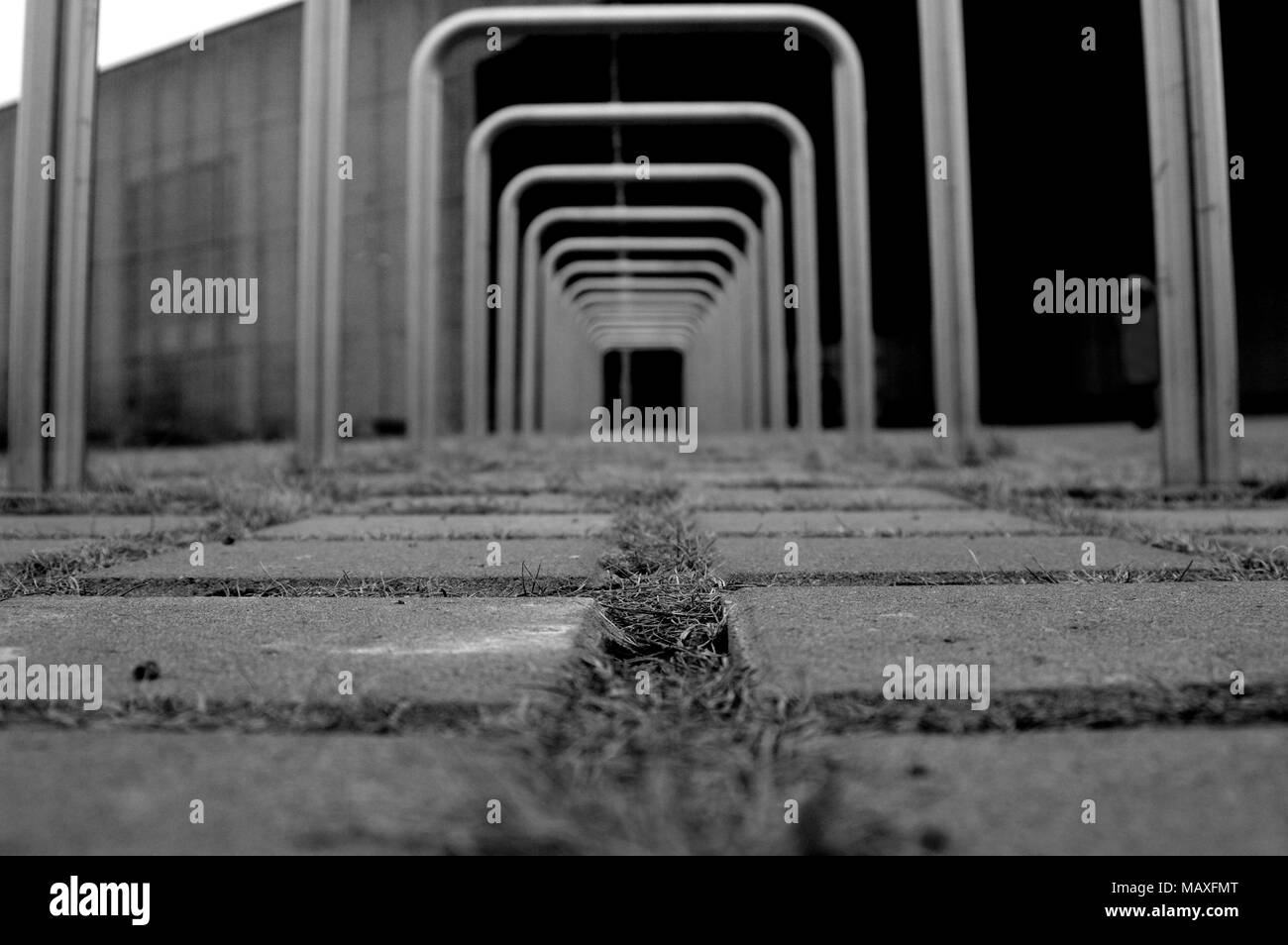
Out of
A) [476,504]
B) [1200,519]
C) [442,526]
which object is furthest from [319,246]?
[1200,519]

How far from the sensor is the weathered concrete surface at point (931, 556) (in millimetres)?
1032

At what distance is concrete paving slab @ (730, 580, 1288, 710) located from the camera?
1.91ft

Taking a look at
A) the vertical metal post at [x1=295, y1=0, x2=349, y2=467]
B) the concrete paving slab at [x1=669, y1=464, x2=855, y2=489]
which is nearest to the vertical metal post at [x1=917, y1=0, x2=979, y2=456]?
the concrete paving slab at [x1=669, y1=464, x2=855, y2=489]

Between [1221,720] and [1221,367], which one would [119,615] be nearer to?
[1221,720]

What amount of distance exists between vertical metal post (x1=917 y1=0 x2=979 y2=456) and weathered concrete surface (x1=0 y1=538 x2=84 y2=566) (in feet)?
7.79

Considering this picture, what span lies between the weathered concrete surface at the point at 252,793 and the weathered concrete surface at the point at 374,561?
504 millimetres

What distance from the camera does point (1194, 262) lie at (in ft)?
6.58

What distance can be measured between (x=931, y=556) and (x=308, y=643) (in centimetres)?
70

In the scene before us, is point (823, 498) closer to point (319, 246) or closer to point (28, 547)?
point (28, 547)

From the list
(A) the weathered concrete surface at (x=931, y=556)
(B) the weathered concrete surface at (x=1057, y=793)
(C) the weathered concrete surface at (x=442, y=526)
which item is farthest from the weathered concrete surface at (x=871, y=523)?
(B) the weathered concrete surface at (x=1057, y=793)

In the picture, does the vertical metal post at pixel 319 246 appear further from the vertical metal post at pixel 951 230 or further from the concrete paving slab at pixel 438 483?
the vertical metal post at pixel 951 230

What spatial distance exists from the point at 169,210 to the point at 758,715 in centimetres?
1043

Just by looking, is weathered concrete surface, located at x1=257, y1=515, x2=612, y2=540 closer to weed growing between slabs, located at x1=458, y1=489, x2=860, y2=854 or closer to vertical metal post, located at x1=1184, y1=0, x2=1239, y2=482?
weed growing between slabs, located at x1=458, y1=489, x2=860, y2=854

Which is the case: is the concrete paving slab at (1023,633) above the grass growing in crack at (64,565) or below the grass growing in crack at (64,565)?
below
